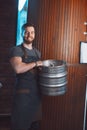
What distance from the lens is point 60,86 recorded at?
2.00m

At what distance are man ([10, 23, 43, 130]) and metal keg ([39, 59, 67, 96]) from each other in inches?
2.4

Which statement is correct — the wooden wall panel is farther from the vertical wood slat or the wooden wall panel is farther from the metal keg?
the metal keg

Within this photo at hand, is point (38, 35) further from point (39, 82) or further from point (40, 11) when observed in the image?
point (39, 82)

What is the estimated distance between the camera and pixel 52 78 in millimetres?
1946

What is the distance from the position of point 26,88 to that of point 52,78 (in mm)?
244

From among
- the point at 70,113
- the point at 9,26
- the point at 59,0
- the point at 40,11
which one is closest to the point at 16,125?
the point at 70,113

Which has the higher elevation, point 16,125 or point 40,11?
point 40,11

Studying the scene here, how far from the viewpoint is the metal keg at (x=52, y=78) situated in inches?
76.1

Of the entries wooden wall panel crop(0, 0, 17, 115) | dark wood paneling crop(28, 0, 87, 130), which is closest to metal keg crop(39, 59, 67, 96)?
dark wood paneling crop(28, 0, 87, 130)

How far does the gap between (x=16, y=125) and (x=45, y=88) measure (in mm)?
420

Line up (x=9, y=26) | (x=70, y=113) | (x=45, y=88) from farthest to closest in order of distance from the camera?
(x=9, y=26), (x=70, y=113), (x=45, y=88)

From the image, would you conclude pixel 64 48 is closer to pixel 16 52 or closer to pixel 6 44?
pixel 16 52

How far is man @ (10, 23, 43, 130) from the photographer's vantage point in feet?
6.46

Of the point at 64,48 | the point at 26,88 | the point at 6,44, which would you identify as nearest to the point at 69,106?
the point at 64,48
